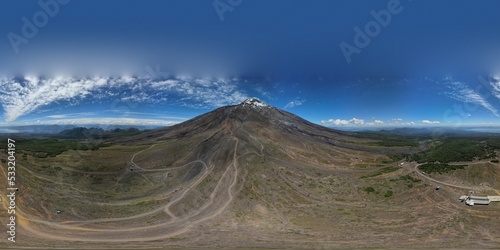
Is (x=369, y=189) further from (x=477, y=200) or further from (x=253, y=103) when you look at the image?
(x=253, y=103)

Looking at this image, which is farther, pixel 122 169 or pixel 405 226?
pixel 122 169

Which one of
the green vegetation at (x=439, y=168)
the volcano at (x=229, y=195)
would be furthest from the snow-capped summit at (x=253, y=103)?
the green vegetation at (x=439, y=168)

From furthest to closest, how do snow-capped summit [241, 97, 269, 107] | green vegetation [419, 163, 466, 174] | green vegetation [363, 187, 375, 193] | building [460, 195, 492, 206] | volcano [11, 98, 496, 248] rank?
snow-capped summit [241, 97, 269, 107] < green vegetation [419, 163, 466, 174] < green vegetation [363, 187, 375, 193] < building [460, 195, 492, 206] < volcano [11, 98, 496, 248]

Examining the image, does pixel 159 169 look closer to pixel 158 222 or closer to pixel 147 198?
pixel 147 198

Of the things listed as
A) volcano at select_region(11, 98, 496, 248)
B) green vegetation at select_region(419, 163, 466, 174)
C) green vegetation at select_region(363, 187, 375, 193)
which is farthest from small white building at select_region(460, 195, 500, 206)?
green vegetation at select_region(419, 163, 466, 174)

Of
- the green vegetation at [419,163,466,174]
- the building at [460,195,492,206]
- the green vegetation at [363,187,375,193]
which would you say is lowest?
the building at [460,195,492,206]

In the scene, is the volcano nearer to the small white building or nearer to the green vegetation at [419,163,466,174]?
the small white building

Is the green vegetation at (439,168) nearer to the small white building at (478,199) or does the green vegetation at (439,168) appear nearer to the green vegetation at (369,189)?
the small white building at (478,199)

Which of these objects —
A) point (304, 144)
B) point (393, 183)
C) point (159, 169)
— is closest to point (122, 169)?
point (159, 169)

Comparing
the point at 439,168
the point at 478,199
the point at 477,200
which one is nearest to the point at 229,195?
the point at 477,200

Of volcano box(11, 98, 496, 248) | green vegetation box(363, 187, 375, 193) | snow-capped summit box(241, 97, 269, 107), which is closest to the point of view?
volcano box(11, 98, 496, 248)

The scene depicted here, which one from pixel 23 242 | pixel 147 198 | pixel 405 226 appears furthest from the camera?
pixel 147 198
